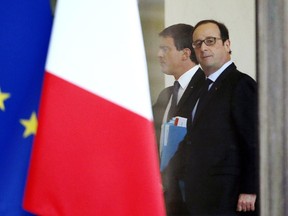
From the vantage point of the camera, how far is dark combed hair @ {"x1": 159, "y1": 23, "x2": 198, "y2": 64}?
13.1 feet

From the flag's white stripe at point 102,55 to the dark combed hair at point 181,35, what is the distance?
663 millimetres

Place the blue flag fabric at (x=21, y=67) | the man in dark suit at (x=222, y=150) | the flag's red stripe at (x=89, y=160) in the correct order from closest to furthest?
the flag's red stripe at (x=89, y=160)
the blue flag fabric at (x=21, y=67)
the man in dark suit at (x=222, y=150)

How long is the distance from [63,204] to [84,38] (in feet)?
2.58

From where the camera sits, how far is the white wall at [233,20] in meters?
3.99

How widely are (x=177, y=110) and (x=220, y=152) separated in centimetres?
34

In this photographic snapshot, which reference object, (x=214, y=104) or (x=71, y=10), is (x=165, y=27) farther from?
(x=71, y=10)

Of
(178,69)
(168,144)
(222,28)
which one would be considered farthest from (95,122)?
(222,28)

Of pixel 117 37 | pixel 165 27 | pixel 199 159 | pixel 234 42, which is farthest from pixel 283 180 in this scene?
pixel 117 37

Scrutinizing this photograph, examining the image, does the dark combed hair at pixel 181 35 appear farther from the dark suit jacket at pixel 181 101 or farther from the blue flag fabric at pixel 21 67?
the blue flag fabric at pixel 21 67

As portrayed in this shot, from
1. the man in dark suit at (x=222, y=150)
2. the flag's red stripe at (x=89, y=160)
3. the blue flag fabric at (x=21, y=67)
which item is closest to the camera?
the flag's red stripe at (x=89, y=160)

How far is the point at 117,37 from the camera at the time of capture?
3.36 metres

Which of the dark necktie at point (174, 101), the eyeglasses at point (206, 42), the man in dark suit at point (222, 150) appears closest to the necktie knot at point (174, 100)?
the dark necktie at point (174, 101)

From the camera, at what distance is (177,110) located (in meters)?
4.00

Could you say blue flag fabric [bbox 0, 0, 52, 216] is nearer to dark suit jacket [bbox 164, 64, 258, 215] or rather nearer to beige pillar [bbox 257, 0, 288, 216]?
dark suit jacket [bbox 164, 64, 258, 215]
